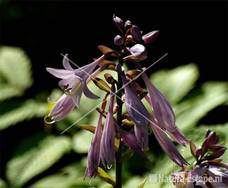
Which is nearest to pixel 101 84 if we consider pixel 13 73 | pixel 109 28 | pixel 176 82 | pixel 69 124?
pixel 69 124

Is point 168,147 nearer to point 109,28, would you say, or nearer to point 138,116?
point 138,116

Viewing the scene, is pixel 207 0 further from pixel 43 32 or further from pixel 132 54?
pixel 132 54

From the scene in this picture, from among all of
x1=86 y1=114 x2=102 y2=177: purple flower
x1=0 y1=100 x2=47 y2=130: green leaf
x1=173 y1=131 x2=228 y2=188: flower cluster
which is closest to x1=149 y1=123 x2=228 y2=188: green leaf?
x1=173 y1=131 x2=228 y2=188: flower cluster

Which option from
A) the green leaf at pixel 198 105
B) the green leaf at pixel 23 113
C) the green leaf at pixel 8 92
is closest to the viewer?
the green leaf at pixel 198 105

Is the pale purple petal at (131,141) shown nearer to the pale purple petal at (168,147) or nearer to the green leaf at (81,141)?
the pale purple petal at (168,147)

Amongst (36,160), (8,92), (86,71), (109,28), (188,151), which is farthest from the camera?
(109,28)

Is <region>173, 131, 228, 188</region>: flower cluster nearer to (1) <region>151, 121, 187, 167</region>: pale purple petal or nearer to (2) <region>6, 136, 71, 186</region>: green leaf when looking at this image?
(1) <region>151, 121, 187, 167</region>: pale purple petal

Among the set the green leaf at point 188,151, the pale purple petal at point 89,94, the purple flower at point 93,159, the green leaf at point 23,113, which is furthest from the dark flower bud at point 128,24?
the green leaf at point 23,113
